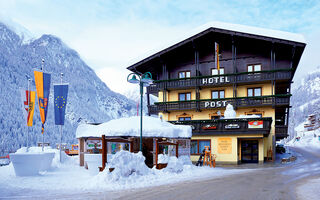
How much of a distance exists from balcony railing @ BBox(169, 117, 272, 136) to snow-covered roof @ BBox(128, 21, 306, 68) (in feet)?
29.1

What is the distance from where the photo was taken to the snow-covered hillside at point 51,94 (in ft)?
301

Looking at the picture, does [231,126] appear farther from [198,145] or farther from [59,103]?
[59,103]

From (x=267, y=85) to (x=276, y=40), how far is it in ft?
14.8

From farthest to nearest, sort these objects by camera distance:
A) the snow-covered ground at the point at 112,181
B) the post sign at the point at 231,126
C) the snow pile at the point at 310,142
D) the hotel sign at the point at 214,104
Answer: the snow pile at the point at 310,142 → the hotel sign at the point at 214,104 → the post sign at the point at 231,126 → the snow-covered ground at the point at 112,181

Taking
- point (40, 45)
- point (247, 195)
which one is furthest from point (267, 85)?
point (40, 45)

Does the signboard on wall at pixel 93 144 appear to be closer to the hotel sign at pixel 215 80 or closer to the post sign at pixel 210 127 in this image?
the post sign at pixel 210 127

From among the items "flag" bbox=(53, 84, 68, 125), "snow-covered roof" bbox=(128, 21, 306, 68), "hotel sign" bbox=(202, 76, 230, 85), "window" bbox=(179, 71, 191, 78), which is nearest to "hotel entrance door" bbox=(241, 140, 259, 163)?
"hotel sign" bbox=(202, 76, 230, 85)

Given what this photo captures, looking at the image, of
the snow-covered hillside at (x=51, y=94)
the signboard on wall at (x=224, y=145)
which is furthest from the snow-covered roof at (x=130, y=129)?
the snow-covered hillside at (x=51, y=94)

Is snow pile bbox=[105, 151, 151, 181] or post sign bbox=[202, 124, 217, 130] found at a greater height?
post sign bbox=[202, 124, 217, 130]

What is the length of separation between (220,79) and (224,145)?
7232mm

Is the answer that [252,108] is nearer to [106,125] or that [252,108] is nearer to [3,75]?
[106,125]

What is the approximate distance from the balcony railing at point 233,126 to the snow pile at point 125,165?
48.3 feet

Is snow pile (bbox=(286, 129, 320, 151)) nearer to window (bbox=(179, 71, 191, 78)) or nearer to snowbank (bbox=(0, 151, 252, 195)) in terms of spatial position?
window (bbox=(179, 71, 191, 78))

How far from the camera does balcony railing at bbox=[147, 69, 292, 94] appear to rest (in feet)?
90.4
